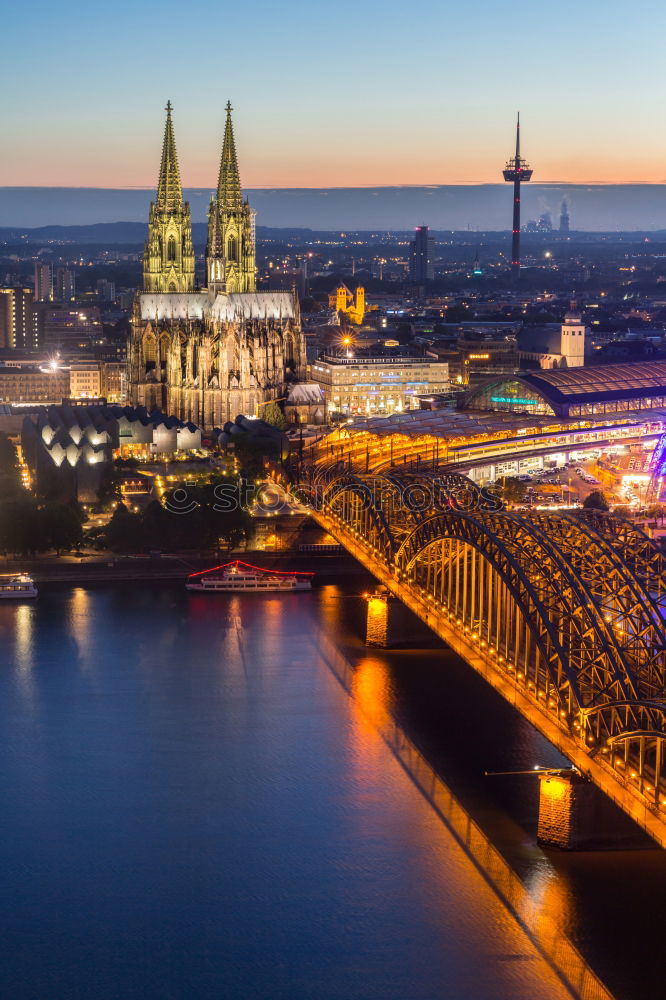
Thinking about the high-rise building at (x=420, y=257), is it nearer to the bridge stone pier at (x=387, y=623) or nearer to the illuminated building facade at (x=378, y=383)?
the illuminated building facade at (x=378, y=383)

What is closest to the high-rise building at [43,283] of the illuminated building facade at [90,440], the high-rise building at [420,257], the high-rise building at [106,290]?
the high-rise building at [106,290]

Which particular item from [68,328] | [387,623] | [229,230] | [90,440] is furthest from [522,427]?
[68,328]

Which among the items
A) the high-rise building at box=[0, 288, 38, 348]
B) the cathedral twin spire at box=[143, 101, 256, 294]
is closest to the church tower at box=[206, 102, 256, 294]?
the cathedral twin spire at box=[143, 101, 256, 294]

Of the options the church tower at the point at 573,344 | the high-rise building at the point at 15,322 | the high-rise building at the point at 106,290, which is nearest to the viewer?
the church tower at the point at 573,344

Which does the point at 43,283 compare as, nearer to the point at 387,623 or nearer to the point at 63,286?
the point at 63,286

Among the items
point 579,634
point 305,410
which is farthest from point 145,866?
point 305,410

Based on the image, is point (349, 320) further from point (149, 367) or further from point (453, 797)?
point (453, 797)

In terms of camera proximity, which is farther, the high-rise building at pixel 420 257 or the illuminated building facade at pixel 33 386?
the high-rise building at pixel 420 257
